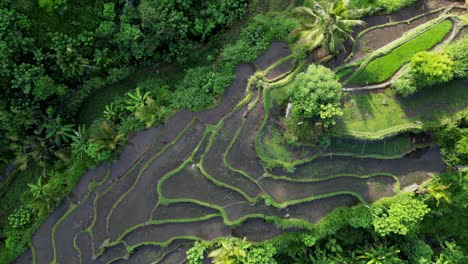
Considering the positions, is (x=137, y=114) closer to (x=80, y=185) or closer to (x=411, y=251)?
(x=80, y=185)

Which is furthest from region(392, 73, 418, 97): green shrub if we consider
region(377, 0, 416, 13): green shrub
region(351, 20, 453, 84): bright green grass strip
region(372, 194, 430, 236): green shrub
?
region(372, 194, 430, 236): green shrub

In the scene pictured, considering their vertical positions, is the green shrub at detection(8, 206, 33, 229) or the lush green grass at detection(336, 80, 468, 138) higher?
the green shrub at detection(8, 206, 33, 229)

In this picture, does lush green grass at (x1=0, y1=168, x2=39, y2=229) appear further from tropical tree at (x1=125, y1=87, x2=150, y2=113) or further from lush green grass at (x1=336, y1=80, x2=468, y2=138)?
lush green grass at (x1=336, y1=80, x2=468, y2=138)

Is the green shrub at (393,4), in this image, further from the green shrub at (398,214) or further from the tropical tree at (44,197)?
the tropical tree at (44,197)

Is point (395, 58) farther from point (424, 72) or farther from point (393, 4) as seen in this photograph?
point (393, 4)

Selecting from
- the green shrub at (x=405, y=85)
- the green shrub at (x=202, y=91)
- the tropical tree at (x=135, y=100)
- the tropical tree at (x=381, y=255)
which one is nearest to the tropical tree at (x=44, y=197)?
the tropical tree at (x=135, y=100)

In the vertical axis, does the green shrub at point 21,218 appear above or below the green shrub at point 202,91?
below

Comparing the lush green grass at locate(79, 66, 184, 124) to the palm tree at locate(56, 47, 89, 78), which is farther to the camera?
the lush green grass at locate(79, 66, 184, 124)

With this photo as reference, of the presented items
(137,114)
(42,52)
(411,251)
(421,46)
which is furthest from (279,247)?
(42,52)
